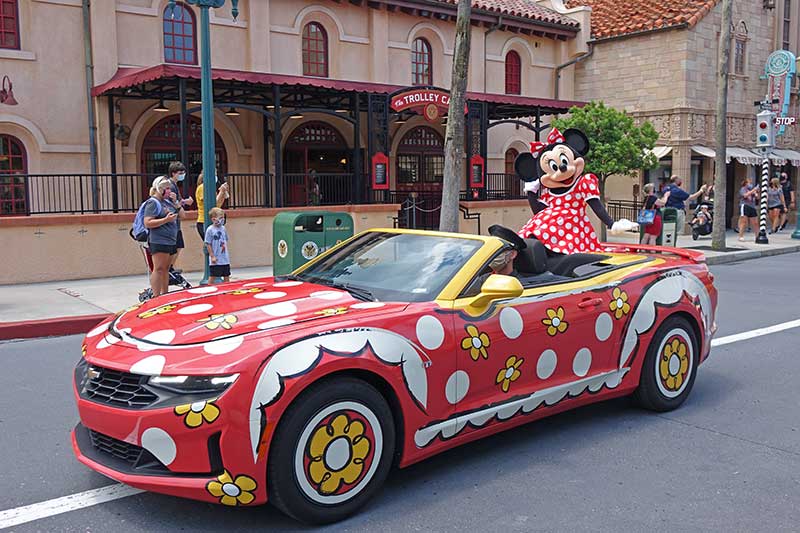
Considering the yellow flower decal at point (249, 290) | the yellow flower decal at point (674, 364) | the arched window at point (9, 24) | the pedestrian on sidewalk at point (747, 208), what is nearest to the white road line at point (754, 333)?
the yellow flower decal at point (674, 364)

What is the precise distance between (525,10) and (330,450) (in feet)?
76.9

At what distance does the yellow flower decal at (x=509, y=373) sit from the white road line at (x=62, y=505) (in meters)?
2.15

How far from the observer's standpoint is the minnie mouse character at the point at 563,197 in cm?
692

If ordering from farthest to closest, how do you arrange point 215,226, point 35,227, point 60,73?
point 60,73, point 35,227, point 215,226

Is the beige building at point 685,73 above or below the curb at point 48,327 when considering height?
above

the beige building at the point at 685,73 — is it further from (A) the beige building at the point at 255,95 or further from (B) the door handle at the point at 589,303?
(B) the door handle at the point at 589,303

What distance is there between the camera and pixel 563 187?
7453 mm

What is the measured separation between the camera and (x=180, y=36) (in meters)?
17.7

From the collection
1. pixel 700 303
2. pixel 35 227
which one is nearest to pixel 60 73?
pixel 35 227

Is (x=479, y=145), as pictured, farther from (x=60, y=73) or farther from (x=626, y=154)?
(x=60, y=73)

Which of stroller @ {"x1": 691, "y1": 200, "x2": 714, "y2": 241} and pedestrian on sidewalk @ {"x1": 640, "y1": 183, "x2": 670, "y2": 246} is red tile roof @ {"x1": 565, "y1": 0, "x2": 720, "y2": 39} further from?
pedestrian on sidewalk @ {"x1": 640, "y1": 183, "x2": 670, "y2": 246}

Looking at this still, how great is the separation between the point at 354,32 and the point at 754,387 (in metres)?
16.3

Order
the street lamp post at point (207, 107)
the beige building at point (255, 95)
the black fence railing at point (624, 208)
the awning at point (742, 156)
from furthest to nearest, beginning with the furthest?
the black fence railing at point (624, 208) → the awning at point (742, 156) → the beige building at point (255, 95) → the street lamp post at point (207, 107)

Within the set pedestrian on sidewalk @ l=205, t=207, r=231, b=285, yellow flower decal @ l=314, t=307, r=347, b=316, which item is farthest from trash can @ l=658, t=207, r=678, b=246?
yellow flower decal @ l=314, t=307, r=347, b=316
